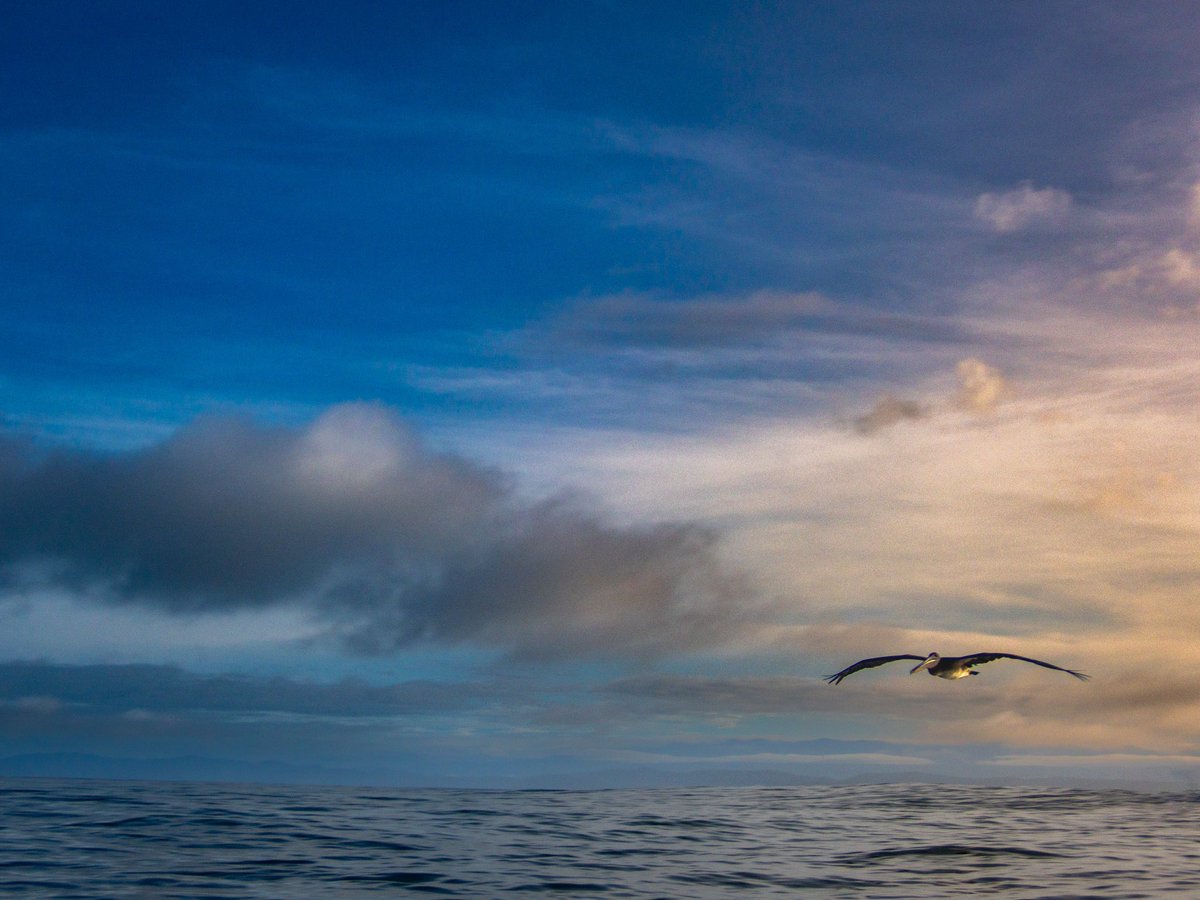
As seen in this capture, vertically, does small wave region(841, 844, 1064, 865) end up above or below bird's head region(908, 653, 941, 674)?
below

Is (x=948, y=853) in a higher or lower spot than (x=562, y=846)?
higher

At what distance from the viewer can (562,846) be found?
34219 millimetres

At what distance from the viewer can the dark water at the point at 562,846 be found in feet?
88.7

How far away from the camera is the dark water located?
2703 cm

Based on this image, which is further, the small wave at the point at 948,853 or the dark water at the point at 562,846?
the small wave at the point at 948,853

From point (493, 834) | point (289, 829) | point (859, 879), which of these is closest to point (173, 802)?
point (289, 829)

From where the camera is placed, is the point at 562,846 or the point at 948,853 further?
the point at 562,846

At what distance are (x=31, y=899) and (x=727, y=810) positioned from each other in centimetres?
3109

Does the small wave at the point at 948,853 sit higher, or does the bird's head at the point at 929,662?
the bird's head at the point at 929,662

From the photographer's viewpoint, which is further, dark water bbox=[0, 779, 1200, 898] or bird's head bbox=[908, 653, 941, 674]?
bird's head bbox=[908, 653, 941, 674]

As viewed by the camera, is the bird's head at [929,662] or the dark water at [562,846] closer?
the dark water at [562,846]

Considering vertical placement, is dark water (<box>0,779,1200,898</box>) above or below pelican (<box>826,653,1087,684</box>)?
below

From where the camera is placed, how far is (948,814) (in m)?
46.1

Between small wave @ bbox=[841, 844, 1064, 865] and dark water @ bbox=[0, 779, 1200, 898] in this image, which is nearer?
dark water @ bbox=[0, 779, 1200, 898]
